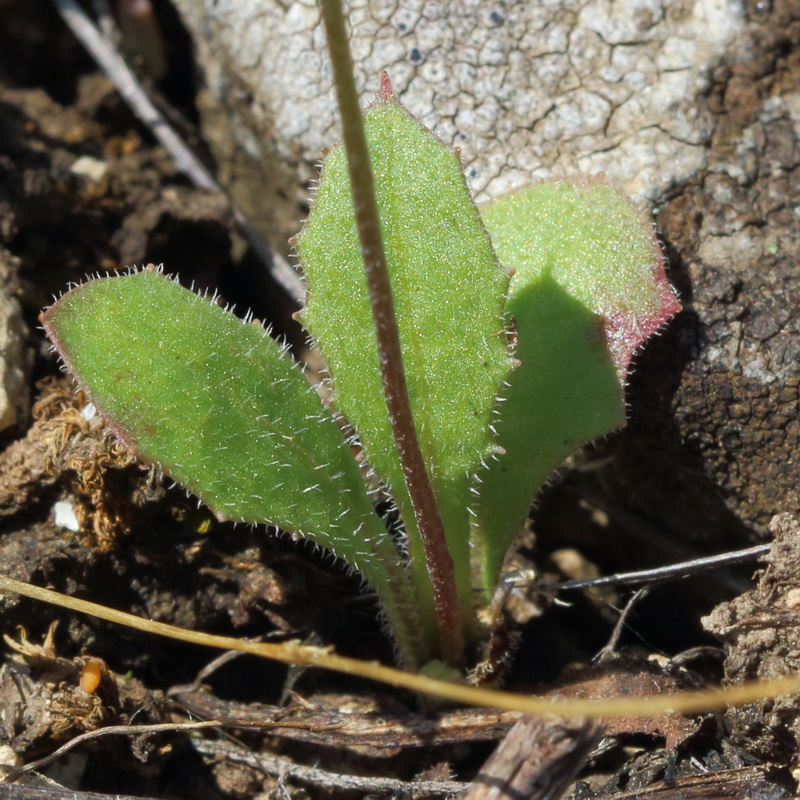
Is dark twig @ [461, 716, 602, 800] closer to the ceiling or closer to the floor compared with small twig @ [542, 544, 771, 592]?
closer to the floor

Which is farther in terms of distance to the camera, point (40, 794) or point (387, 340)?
point (40, 794)

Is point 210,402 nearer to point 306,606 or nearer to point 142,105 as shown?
point 306,606

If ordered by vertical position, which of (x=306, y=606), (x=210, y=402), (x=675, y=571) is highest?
(x=210, y=402)

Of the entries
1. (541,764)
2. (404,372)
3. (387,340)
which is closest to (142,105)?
(404,372)

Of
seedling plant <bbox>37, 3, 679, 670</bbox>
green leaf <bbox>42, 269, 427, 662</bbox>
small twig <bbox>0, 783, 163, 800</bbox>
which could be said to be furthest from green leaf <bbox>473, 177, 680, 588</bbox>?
small twig <bbox>0, 783, 163, 800</bbox>

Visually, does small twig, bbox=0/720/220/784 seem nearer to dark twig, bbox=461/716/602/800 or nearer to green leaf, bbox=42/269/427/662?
green leaf, bbox=42/269/427/662

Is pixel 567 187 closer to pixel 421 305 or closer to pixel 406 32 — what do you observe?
pixel 421 305

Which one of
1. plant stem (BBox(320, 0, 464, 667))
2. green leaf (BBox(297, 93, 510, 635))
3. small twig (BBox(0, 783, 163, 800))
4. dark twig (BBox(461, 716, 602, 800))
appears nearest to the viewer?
plant stem (BBox(320, 0, 464, 667))

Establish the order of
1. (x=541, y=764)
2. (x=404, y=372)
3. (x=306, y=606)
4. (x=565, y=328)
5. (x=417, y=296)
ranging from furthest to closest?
(x=306, y=606)
(x=565, y=328)
(x=417, y=296)
(x=404, y=372)
(x=541, y=764)
